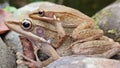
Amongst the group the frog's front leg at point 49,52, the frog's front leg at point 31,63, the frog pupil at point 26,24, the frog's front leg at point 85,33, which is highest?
the frog pupil at point 26,24

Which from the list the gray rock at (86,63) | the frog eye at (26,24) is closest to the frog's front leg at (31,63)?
the frog eye at (26,24)

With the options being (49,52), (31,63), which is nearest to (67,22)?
(49,52)

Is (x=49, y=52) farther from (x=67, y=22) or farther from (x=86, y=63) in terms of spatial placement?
(x=86, y=63)

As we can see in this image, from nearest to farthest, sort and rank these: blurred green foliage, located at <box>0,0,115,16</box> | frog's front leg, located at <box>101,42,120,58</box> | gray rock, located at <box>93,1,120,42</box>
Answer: frog's front leg, located at <box>101,42,120,58</box> → gray rock, located at <box>93,1,120,42</box> → blurred green foliage, located at <box>0,0,115,16</box>

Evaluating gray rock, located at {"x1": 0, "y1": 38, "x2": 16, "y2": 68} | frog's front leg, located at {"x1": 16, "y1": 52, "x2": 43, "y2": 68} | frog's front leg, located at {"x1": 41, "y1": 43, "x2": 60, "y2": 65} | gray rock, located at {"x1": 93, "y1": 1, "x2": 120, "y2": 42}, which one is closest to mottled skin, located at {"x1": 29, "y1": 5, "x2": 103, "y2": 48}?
frog's front leg, located at {"x1": 41, "y1": 43, "x2": 60, "y2": 65}

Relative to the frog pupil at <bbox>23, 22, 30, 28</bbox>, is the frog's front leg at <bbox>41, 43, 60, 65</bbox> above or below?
below

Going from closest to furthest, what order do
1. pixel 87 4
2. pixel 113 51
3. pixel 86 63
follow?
pixel 86 63 → pixel 113 51 → pixel 87 4

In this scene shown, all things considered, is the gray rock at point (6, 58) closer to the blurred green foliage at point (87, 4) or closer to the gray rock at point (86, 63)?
the gray rock at point (86, 63)

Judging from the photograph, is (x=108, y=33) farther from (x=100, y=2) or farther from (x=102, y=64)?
(x=100, y=2)

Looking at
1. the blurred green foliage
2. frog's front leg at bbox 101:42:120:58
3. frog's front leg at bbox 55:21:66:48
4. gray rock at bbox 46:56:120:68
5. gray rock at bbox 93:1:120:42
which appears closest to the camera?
gray rock at bbox 46:56:120:68

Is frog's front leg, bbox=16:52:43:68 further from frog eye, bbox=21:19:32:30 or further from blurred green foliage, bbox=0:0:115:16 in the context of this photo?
blurred green foliage, bbox=0:0:115:16
